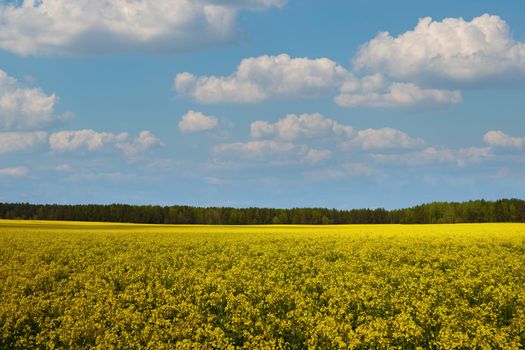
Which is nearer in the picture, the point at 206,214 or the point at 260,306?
the point at 260,306

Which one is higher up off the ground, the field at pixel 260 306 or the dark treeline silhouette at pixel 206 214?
the dark treeline silhouette at pixel 206 214

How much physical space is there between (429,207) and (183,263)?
11975 centimetres

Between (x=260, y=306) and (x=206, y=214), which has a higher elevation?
(x=206, y=214)

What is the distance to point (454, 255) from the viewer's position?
31.2 meters

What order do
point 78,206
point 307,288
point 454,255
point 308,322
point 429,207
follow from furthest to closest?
point 78,206 → point 429,207 → point 454,255 → point 307,288 → point 308,322

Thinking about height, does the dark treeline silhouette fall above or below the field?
above

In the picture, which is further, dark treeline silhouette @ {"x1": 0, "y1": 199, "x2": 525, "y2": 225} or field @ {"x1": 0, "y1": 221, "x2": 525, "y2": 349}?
dark treeline silhouette @ {"x1": 0, "y1": 199, "x2": 525, "y2": 225}

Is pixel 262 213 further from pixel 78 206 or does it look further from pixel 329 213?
pixel 78 206

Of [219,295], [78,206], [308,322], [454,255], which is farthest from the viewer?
[78,206]

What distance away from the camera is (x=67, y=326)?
14852 millimetres

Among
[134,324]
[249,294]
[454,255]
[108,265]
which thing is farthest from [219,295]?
[454,255]

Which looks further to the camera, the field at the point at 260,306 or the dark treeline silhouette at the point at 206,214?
the dark treeline silhouette at the point at 206,214

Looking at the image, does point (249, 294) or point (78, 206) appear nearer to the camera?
point (249, 294)

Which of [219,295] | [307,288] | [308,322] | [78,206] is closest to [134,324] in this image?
[219,295]
